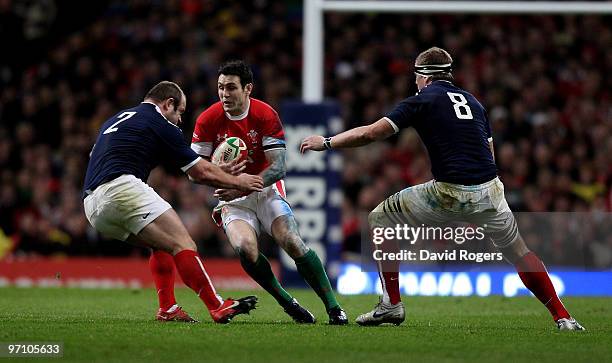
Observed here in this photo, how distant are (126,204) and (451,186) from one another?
2.47m

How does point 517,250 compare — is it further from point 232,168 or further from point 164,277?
point 164,277

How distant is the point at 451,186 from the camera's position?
340 inches

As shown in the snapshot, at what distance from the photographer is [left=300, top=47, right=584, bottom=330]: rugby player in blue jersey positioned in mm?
8617

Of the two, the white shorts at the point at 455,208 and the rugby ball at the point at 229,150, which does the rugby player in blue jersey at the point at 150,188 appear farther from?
the white shorts at the point at 455,208

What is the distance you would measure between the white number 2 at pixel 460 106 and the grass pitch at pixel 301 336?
163 cm

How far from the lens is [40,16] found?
21.8m

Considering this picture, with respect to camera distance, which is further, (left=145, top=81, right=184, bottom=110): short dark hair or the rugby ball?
the rugby ball

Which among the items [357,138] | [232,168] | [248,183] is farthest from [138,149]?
[357,138]

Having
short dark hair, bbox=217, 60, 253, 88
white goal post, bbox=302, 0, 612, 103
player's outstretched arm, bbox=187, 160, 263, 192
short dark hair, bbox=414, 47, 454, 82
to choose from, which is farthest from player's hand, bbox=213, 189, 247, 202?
white goal post, bbox=302, 0, 612, 103

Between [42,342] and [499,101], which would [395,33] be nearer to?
[499,101]

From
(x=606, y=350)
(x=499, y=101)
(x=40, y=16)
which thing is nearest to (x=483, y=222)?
(x=606, y=350)

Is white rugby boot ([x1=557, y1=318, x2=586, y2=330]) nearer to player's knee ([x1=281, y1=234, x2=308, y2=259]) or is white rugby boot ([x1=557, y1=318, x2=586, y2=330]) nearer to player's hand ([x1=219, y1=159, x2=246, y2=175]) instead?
player's knee ([x1=281, y1=234, x2=308, y2=259])

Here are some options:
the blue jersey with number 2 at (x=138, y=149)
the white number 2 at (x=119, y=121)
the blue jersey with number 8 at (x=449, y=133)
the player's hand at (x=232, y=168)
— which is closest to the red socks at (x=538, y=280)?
the blue jersey with number 8 at (x=449, y=133)

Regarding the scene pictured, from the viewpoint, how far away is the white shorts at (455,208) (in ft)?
28.3
